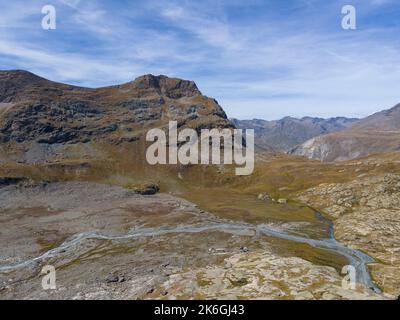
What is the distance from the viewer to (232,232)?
452 feet

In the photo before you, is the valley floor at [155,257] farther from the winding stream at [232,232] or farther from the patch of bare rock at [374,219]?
the patch of bare rock at [374,219]

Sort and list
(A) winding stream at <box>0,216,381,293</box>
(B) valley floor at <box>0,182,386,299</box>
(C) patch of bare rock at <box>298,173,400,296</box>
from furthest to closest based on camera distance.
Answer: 1. (A) winding stream at <box>0,216,381,293</box>
2. (C) patch of bare rock at <box>298,173,400,296</box>
3. (B) valley floor at <box>0,182,386,299</box>

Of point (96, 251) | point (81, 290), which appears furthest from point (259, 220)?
point (81, 290)

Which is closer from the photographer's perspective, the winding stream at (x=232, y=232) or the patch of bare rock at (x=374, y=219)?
the patch of bare rock at (x=374, y=219)

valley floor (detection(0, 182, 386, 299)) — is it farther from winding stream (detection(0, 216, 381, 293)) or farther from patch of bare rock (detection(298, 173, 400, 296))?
patch of bare rock (detection(298, 173, 400, 296))

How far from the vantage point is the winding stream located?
110 m

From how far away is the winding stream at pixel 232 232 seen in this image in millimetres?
109988

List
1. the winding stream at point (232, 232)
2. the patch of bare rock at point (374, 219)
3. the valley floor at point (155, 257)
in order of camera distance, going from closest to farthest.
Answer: the valley floor at point (155, 257) → the patch of bare rock at point (374, 219) → the winding stream at point (232, 232)

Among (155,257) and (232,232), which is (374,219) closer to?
(232,232)

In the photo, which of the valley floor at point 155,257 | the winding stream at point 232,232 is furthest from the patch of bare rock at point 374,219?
the valley floor at point 155,257

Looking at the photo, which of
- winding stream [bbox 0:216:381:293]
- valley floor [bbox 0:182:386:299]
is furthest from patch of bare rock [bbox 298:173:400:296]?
valley floor [bbox 0:182:386:299]

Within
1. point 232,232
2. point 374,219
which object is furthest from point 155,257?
point 374,219

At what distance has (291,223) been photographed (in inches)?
6132
